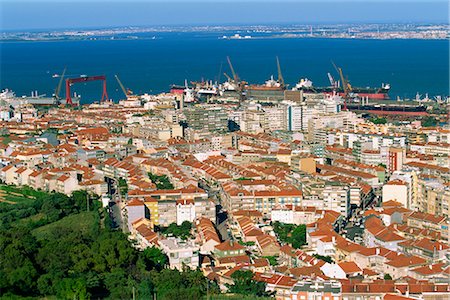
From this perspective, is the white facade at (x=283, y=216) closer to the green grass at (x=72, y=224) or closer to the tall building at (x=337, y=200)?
the tall building at (x=337, y=200)

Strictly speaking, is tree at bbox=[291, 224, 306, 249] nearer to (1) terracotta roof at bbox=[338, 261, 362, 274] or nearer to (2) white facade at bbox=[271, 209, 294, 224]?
(2) white facade at bbox=[271, 209, 294, 224]

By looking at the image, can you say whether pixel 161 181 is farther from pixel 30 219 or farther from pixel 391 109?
pixel 391 109

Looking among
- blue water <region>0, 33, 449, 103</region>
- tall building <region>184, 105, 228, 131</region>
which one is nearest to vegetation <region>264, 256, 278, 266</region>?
tall building <region>184, 105, 228, 131</region>

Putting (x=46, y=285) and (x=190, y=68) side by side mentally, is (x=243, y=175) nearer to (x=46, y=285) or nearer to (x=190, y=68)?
(x=46, y=285)

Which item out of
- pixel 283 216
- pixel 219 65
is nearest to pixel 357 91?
pixel 219 65

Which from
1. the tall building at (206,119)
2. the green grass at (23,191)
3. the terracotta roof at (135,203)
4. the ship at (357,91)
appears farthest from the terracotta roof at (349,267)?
the ship at (357,91)

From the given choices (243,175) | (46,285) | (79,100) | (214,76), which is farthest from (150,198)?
(214,76)
